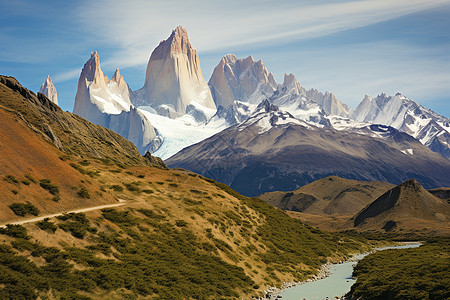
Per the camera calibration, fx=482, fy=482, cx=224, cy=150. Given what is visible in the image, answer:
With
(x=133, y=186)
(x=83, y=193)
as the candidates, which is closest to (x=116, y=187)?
(x=133, y=186)

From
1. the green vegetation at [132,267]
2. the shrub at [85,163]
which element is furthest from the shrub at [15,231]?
the shrub at [85,163]

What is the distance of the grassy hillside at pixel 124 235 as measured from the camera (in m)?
47.6

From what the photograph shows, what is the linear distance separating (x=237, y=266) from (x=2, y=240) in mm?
36403

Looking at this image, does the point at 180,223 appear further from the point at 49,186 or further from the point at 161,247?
the point at 49,186

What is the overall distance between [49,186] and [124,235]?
11.5 m

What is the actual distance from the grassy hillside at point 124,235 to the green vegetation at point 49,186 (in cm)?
14

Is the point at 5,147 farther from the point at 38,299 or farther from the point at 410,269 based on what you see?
the point at 410,269

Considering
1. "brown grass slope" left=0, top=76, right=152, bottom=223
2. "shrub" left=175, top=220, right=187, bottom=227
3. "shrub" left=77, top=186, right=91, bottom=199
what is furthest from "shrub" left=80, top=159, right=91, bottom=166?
"shrub" left=175, top=220, right=187, bottom=227

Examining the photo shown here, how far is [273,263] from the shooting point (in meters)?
83.2

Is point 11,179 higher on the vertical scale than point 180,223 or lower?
higher

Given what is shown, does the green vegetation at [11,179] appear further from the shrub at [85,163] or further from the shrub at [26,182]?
the shrub at [85,163]

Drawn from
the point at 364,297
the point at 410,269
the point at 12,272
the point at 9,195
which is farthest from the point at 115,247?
the point at 410,269

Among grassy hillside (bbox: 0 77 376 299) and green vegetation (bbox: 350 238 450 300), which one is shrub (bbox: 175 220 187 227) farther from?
green vegetation (bbox: 350 238 450 300)

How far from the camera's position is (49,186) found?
62125 millimetres
